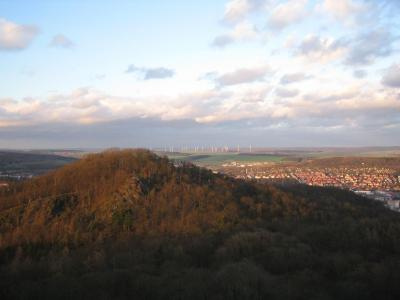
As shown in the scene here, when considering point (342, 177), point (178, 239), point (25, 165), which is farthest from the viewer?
point (25, 165)

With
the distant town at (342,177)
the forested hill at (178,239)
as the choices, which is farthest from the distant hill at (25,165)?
the forested hill at (178,239)

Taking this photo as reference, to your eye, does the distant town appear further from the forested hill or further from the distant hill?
the distant hill

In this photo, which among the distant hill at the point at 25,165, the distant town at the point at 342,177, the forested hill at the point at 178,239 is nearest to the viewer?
the forested hill at the point at 178,239

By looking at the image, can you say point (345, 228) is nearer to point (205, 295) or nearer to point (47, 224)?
point (205, 295)

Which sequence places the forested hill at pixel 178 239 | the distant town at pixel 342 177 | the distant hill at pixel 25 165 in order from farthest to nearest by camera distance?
the distant hill at pixel 25 165 < the distant town at pixel 342 177 < the forested hill at pixel 178 239

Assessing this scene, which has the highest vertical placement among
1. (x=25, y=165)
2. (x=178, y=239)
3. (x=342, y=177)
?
(x=25, y=165)

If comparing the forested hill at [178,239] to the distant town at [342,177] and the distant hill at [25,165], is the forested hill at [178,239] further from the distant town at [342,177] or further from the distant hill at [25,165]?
the distant hill at [25,165]

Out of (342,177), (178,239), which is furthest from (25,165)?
(178,239)

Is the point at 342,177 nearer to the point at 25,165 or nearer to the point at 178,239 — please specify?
the point at 25,165

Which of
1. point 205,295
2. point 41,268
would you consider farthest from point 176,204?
point 205,295
